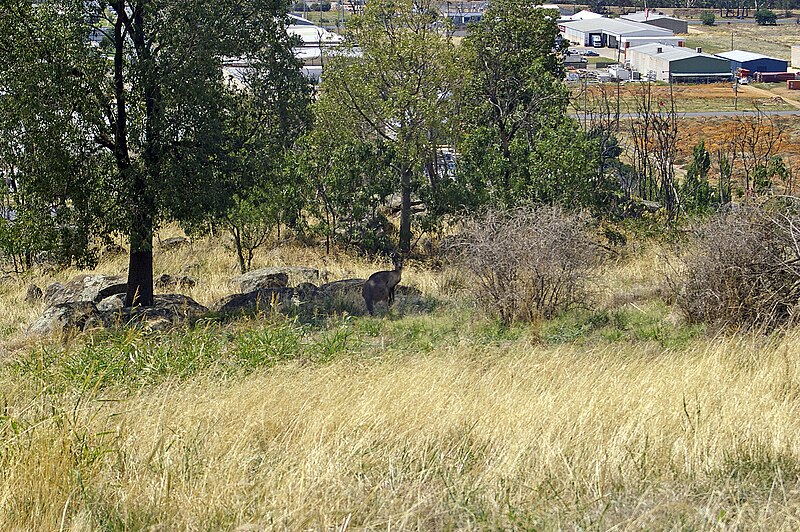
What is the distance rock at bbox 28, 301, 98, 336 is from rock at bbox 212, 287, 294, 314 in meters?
1.73

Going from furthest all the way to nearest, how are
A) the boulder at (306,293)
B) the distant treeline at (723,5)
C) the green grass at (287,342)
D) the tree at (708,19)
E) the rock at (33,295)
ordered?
the distant treeline at (723,5) < the tree at (708,19) < the rock at (33,295) < the boulder at (306,293) < the green grass at (287,342)

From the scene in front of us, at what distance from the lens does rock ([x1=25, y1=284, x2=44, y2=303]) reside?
14234mm

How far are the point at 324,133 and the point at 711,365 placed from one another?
12.7 metres

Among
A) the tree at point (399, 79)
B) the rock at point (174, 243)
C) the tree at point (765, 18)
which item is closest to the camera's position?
the tree at point (399, 79)

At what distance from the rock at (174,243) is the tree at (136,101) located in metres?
6.97

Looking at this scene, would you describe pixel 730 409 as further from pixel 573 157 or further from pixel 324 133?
pixel 324 133

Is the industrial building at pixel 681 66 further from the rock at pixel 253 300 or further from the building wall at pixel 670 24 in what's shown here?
the rock at pixel 253 300

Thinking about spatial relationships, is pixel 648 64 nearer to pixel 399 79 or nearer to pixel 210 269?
pixel 399 79

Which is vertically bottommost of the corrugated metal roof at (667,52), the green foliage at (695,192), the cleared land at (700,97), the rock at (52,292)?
the rock at (52,292)

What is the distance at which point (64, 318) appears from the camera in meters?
10.6

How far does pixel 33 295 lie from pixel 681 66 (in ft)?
211

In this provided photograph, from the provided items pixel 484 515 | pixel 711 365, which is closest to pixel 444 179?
pixel 711 365

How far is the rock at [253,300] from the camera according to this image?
1180cm

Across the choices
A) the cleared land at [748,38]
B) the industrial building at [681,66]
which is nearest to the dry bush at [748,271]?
the industrial building at [681,66]
